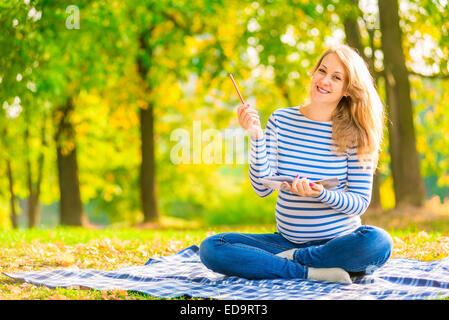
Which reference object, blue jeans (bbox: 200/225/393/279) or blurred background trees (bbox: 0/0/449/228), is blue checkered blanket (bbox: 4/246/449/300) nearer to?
blue jeans (bbox: 200/225/393/279)

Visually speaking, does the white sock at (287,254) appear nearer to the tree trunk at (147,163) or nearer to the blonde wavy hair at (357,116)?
the blonde wavy hair at (357,116)

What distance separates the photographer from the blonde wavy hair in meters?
3.61

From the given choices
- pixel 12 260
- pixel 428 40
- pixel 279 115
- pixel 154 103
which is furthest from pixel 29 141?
pixel 279 115

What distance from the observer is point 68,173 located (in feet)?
40.8

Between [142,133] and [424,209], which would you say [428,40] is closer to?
[424,209]

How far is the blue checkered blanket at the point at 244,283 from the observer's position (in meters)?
3.17

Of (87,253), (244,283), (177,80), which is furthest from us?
(177,80)

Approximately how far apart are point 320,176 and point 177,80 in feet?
38.7

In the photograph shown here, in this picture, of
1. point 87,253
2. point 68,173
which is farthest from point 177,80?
point 87,253

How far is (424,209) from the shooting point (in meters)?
9.98

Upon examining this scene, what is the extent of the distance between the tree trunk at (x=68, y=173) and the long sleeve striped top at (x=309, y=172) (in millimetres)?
9472

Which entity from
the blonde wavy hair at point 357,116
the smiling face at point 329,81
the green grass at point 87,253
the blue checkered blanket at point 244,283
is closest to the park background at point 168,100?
the green grass at point 87,253

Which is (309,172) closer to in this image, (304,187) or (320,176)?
(320,176)

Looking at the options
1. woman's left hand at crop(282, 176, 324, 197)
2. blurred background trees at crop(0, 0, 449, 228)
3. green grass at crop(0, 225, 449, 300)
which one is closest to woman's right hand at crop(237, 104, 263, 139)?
woman's left hand at crop(282, 176, 324, 197)
